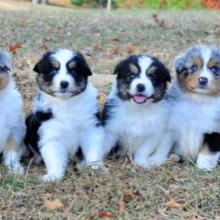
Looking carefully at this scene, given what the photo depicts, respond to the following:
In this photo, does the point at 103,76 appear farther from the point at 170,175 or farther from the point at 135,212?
A: the point at 135,212

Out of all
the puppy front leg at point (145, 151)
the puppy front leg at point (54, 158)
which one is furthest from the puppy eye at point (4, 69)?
the puppy front leg at point (145, 151)

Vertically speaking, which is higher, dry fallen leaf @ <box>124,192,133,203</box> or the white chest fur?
the white chest fur

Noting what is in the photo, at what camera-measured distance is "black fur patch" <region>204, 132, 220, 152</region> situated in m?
6.66

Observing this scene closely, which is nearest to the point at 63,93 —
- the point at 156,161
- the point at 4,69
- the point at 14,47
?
the point at 4,69

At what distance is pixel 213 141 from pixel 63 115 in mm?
1530

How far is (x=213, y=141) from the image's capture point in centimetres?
669

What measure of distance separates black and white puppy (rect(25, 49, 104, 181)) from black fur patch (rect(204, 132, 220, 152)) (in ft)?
3.53

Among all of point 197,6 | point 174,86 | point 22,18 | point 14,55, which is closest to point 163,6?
point 197,6

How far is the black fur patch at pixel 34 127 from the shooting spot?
652 cm

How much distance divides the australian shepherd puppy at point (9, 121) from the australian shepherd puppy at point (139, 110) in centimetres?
89

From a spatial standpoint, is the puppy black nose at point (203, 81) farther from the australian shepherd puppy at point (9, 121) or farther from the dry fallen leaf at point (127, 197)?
the australian shepherd puppy at point (9, 121)

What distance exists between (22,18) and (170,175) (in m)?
12.4

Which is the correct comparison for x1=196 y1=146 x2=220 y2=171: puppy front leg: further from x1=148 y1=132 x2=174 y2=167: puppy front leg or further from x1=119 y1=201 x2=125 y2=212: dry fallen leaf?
x1=119 y1=201 x2=125 y2=212: dry fallen leaf

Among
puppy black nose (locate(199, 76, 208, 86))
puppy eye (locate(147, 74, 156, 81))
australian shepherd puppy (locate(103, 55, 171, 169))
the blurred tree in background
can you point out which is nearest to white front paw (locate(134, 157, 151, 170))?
australian shepherd puppy (locate(103, 55, 171, 169))
